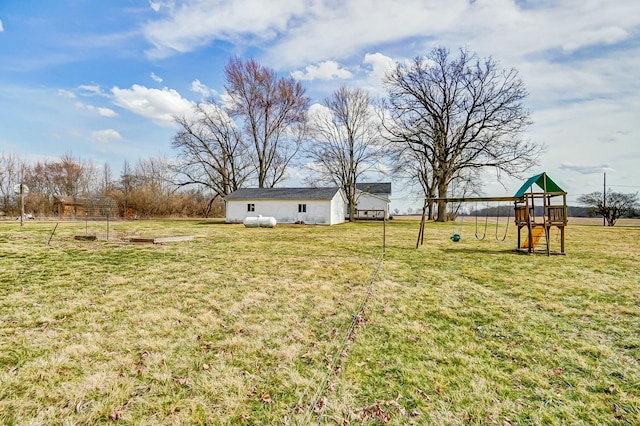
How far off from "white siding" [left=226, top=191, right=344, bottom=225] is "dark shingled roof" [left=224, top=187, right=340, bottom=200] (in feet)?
0.95

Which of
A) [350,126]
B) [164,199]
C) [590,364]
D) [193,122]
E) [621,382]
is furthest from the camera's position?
[164,199]

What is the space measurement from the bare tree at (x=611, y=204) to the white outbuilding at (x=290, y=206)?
25381 mm

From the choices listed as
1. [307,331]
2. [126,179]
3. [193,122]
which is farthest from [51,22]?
[126,179]

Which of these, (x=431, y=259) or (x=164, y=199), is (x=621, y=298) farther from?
(x=164, y=199)

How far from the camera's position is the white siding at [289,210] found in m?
25.0

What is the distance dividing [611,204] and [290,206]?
30.2 meters

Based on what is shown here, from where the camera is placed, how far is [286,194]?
26.6 meters

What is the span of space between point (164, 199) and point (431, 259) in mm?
34859

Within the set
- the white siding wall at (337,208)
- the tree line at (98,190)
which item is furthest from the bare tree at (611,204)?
the tree line at (98,190)

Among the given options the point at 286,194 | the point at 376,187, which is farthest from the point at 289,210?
the point at 376,187

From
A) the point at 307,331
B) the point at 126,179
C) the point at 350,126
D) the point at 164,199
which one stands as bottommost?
the point at 307,331

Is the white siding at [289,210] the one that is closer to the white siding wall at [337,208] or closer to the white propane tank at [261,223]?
the white siding wall at [337,208]

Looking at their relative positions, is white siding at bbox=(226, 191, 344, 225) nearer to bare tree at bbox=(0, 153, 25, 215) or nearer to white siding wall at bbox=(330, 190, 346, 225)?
white siding wall at bbox=(330, 190, 346, 225)

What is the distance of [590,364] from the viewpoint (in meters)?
2.78
